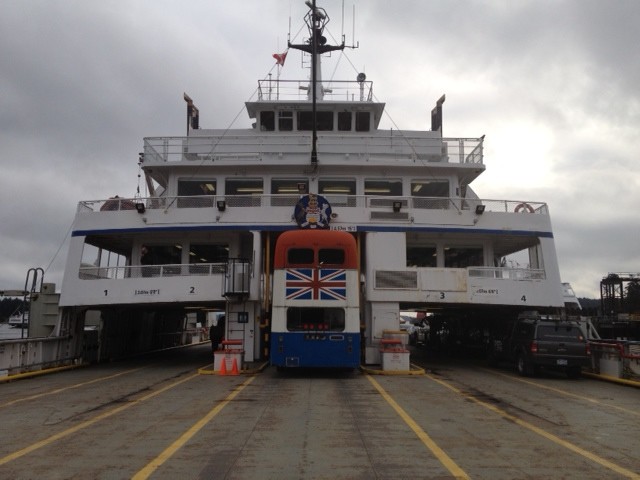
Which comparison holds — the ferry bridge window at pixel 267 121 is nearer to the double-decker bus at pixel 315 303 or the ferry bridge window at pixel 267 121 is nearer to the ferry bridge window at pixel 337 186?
the ferry bridge window at pixel 337 186

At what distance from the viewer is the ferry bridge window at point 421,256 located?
2448 centimetres

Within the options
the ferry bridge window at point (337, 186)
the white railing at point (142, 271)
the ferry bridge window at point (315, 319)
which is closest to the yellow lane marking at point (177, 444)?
the ferry bridge window at point (315, 319)

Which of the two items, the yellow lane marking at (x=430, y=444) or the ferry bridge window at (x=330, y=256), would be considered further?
the ferry bridge window at (x=330, y=256)

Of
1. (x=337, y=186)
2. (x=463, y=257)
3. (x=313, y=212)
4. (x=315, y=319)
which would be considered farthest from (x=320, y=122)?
(x=315, y=319)

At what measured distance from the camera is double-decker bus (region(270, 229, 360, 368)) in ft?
53.8

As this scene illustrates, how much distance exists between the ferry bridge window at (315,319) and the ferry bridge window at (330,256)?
1.40 metres

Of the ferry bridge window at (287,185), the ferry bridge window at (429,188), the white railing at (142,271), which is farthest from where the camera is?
the ferry bridge window at (429,188)

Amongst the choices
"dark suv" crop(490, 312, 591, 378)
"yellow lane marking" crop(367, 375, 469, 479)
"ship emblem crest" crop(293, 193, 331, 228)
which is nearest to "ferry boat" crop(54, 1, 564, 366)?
"ship emblem crest" crop(293, 193, 331, 228)

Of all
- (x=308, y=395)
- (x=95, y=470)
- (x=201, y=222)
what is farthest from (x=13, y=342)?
(x=95, y=470)

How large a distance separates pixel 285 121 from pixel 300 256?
39.5ft

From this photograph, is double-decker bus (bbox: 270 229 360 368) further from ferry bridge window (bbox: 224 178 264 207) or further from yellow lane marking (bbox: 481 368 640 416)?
ferry bridge window (bbox: 224 178 264 207)

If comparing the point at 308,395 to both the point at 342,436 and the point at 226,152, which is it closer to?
the point at 342,436

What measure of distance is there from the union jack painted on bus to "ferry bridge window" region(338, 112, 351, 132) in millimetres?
12383

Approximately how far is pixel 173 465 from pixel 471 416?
18.3ft
